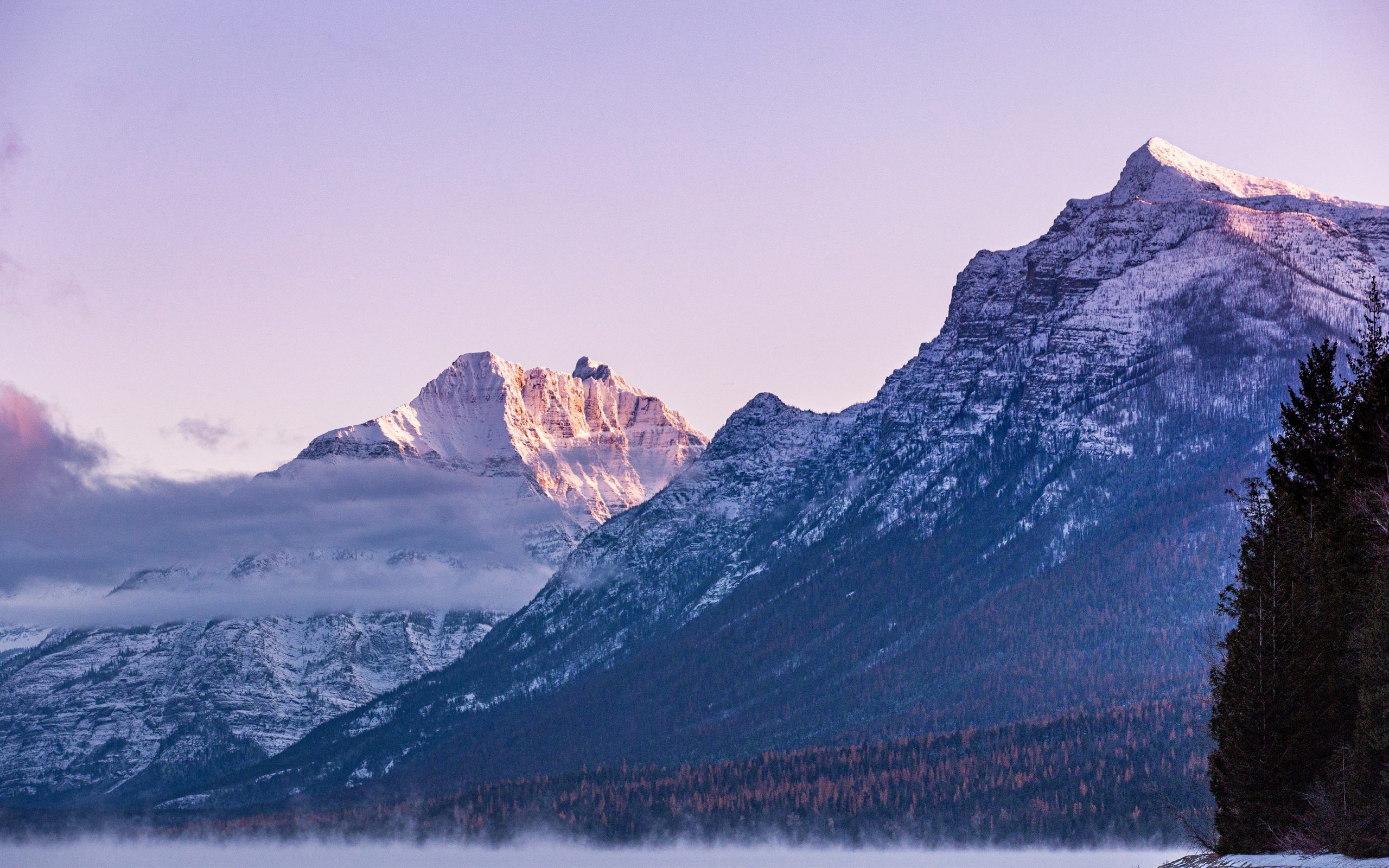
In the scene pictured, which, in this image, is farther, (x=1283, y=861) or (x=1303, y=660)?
(x=1303, y=660)

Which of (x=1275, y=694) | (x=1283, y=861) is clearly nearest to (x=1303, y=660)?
(x=1275, y=694)

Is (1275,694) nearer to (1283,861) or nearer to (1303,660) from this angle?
(1303,660)

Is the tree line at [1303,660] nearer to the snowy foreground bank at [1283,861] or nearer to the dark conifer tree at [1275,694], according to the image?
the dark conifer tree at [1275,694]

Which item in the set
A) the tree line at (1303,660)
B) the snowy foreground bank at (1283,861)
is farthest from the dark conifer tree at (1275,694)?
the snowy foreground bank at (1283,861)

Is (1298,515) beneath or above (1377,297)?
beneath

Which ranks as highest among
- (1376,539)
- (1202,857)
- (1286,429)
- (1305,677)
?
(1286,429)

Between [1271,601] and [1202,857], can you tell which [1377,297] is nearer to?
[1271,601]

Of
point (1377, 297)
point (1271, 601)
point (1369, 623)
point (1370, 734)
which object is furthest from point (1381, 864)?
point (1377, 297)

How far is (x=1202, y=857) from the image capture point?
81000 mm

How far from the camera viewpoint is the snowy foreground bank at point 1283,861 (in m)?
66.3

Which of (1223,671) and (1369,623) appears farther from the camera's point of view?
(1223,671)

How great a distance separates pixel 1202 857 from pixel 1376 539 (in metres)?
16.7

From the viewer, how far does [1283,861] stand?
236 feet

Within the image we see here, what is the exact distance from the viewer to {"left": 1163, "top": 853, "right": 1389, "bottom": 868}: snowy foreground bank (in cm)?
6631
